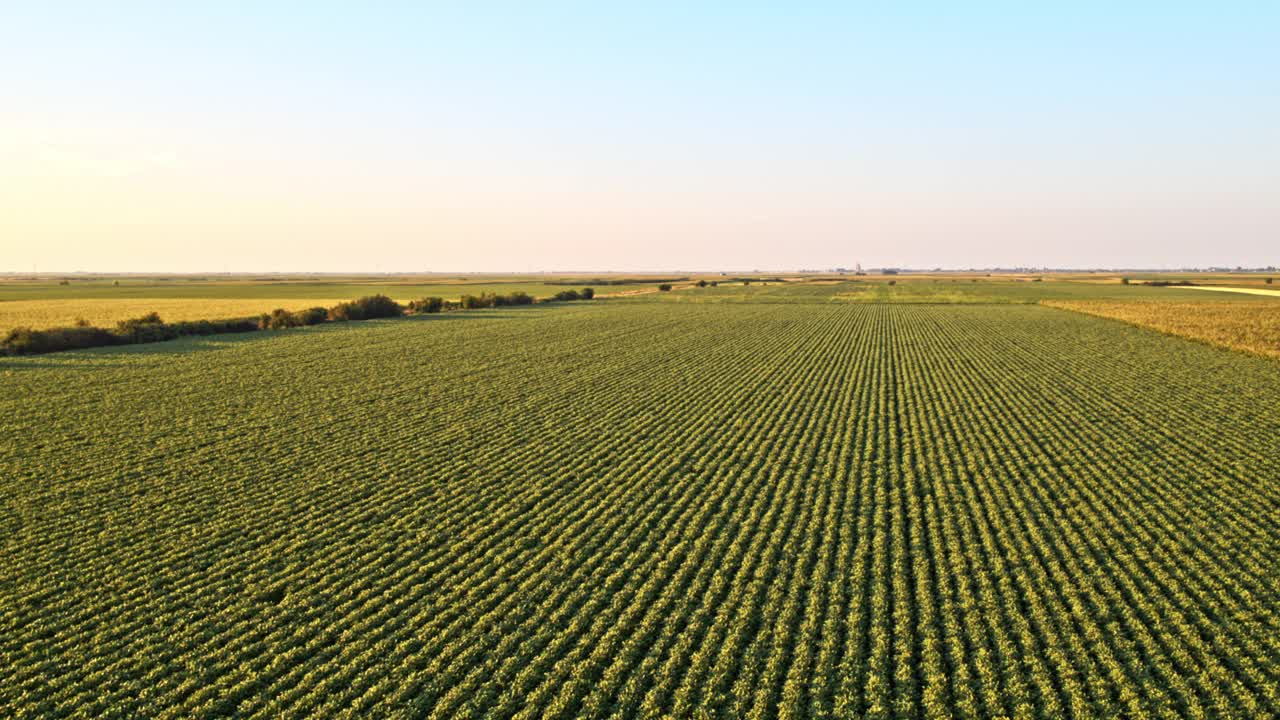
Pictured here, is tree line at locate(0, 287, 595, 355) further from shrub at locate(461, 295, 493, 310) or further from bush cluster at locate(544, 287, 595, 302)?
bush cluster at locate(544, 287, 595, 302)

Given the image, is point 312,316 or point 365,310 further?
point 365,310

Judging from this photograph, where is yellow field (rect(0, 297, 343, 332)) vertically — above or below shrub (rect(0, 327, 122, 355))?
above

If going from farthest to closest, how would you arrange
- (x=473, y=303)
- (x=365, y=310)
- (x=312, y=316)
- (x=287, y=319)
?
1. (x=473, y=303)
2. (x=365, y=310)
3. (x=312, y=316)
4. (x=287, y=319)

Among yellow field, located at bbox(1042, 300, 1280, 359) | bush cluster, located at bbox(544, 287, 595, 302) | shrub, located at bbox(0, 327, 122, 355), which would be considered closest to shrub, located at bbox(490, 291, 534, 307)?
bush cluster, located at bbox(544, 287, 595, 302)

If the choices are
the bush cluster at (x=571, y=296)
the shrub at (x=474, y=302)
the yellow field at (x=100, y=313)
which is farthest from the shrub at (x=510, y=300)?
the yellow field at (x=100, y=313)

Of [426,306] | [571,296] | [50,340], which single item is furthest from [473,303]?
[50,340]

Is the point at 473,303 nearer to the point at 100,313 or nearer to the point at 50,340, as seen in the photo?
the point at 100,313
